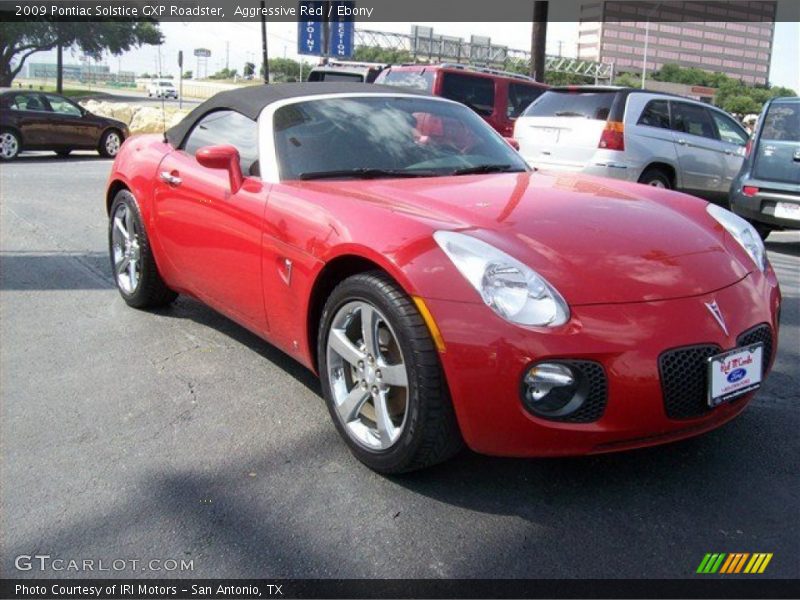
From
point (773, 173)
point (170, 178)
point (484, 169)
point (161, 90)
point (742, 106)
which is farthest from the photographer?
point (742, 106)

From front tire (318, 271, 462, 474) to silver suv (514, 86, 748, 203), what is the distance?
6242mm

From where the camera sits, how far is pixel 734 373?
254cm

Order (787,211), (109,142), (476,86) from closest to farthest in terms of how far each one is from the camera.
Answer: (787,211) → (476,86) → (109,142)

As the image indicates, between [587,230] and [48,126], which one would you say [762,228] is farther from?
[48,126]

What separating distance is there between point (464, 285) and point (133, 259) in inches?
117

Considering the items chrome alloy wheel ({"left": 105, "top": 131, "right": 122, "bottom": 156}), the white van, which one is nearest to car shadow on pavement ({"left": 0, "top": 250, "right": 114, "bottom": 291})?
chrome alloy wheel ({"left": 105, "top": 131, "right": 122, "bottom": 156})

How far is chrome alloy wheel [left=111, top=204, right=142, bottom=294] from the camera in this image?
15.4 feet

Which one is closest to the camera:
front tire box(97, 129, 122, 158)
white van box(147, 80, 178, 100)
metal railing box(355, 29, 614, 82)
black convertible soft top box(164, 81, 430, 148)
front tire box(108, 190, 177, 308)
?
black convertible soft top box(164, 81, 430, 148)

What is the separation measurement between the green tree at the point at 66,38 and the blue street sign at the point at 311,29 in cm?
3419

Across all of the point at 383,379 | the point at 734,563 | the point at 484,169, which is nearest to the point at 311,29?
the point at 484,169

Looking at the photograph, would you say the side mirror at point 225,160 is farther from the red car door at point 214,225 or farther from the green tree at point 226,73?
the green tree at point 226,73

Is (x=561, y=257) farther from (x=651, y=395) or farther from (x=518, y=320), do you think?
(x=651, y=395)

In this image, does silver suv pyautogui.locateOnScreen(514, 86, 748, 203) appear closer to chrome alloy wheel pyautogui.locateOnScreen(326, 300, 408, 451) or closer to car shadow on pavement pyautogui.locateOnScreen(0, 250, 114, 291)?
car shadow on pavement pyautogui.locateOnScreen(0, 250, 114, 291)

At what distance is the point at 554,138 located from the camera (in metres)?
8.88
